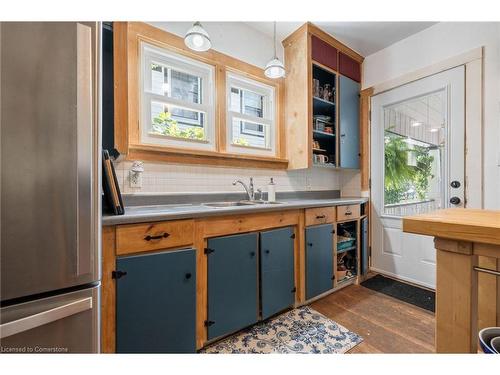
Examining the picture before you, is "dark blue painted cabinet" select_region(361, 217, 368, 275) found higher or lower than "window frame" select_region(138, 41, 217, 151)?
lower

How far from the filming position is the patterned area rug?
1387 mm

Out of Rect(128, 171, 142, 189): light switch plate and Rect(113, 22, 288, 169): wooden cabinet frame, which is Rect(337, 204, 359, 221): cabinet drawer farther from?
Rect(128, 171, 142, 189): light switch plate

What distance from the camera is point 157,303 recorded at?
1.13 metres

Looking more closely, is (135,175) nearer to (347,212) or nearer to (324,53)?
(347,212)

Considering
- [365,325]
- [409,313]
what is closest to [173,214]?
[365,325]

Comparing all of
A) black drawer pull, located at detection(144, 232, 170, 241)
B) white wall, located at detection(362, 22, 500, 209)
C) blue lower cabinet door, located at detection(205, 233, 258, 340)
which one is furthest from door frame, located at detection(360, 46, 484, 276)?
black drawer pull, located at detection(144, 232, 170, 241)

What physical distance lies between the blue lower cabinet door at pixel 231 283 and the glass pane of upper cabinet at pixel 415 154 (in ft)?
6.44

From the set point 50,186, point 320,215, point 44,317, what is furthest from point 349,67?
point 44,317

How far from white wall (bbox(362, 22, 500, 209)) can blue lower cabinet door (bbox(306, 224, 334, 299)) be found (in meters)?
1.41

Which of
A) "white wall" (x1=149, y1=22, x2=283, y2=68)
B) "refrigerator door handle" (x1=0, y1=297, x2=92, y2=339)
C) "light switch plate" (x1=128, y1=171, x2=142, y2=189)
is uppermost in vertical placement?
"white wall" (x1=149, y1=22, x2=283, y2=68)

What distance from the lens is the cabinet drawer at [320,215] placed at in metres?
1.90

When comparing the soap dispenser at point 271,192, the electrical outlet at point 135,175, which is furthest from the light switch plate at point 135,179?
the soap dispenser at point 271,192

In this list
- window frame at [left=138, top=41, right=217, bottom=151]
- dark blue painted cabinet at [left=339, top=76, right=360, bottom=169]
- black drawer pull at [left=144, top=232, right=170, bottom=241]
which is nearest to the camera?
black drawer pull at [left=144, top=232, right=170, bottom=241]

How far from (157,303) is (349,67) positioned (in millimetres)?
3127
